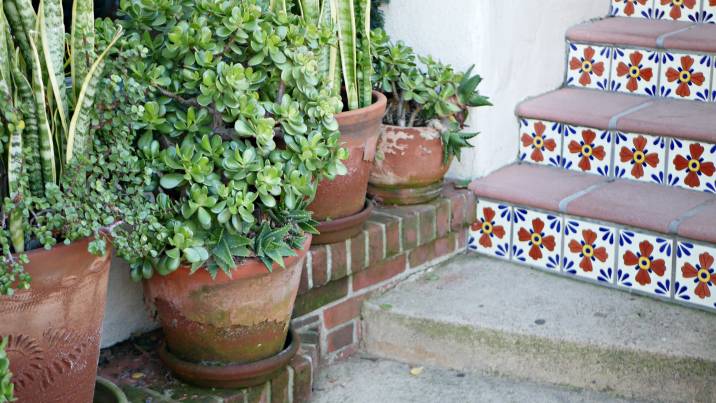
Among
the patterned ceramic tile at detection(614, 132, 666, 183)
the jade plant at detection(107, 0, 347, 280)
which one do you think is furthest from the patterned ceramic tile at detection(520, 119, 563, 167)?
the jade plant at detection(107, 0, 347, 280)

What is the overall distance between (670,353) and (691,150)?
2.48 ft

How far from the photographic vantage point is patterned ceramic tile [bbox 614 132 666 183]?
319cm

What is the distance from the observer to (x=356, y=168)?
9.30 feet

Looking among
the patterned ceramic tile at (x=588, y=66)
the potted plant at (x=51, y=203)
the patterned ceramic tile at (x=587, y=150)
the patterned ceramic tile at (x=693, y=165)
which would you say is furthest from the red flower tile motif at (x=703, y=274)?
the potted plant at (x=51, y=203)

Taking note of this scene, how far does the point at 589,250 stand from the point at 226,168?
1.32 meters

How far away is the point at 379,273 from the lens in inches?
121

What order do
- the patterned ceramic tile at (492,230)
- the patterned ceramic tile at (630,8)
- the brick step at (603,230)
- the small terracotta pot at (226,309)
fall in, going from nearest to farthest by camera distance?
the small terracotta pot at (226,309) → the brick step at (603,230) → the patterned ceramic tile at (492,230) → the patterned ceramic tile at (630,8)

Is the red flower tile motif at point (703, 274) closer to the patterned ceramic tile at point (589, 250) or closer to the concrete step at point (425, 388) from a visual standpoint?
the patterned ceramic tile at point (589, 250)

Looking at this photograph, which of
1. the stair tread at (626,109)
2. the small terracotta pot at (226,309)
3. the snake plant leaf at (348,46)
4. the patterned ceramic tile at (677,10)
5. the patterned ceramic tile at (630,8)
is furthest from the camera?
the patterned ceramic tile at (630,8)

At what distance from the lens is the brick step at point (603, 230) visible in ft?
9.55

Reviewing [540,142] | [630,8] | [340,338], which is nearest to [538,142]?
[540,142]

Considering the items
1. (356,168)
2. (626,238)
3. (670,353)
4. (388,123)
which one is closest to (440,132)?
(388,123)

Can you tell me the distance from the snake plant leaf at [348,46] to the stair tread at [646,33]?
1061 millimetres

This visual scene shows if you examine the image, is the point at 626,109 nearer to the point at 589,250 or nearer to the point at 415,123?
the point at 589,250
